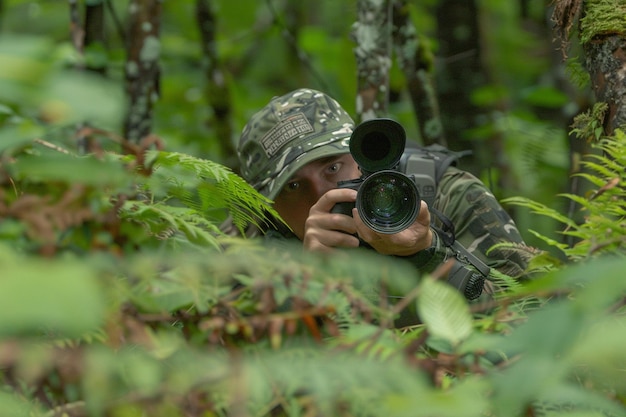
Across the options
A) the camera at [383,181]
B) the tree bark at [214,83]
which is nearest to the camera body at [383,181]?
the camera at [383,181]

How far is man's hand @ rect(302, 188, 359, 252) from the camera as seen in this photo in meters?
2.48

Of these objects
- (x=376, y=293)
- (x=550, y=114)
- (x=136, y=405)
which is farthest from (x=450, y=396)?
(x=550, y=114)

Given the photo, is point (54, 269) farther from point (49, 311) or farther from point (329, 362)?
point (329, 362)

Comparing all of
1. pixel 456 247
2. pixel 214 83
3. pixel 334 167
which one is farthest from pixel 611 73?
pixel 214 83

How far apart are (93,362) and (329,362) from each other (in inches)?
12.0

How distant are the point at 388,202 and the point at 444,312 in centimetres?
133

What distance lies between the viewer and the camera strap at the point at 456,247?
2.40 m

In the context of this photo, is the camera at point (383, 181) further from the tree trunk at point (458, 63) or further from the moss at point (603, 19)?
the tree trunk at point (458, 63)

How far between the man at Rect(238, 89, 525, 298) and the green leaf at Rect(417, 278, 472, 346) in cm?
137

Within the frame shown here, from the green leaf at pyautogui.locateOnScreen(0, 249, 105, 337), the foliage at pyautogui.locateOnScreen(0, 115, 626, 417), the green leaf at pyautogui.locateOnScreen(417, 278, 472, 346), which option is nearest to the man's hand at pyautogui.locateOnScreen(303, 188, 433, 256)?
the foliage at pyautogui.locateOnScreen(0, 115, 626, 417)

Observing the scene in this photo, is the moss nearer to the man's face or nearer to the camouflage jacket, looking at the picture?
the camouflage jacket

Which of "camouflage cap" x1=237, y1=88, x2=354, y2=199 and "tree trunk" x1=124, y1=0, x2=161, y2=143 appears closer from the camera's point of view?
"camouflage cap" x1=237, y1=88, x2=354, y2=199

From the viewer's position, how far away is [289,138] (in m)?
3.10

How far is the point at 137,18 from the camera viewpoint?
14.5 feet
